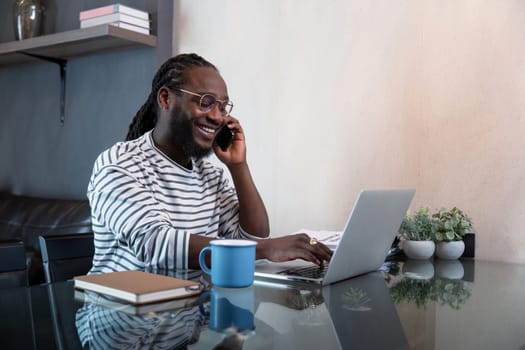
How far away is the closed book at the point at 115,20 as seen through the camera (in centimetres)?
258

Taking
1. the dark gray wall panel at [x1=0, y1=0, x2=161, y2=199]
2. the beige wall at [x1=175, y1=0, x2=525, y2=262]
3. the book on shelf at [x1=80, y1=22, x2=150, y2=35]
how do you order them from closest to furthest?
the beige wall at [x1=175, y1=0, x2=525, y2=262]
the book on shelf at [x1=80, y1=22, x2=150, y2=35]
the dark gray wall panel at [x1=0, y1=0, x2=161, y2=199]

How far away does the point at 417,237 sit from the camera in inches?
63.7

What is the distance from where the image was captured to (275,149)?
7.48ft

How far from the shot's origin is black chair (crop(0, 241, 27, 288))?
4.09 feet

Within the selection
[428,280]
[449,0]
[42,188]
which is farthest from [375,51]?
[42,188]

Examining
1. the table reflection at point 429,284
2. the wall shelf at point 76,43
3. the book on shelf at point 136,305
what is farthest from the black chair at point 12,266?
the wall shelf at point 76,43

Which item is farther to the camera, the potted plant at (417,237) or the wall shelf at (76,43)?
the wall shelf at (76,43)

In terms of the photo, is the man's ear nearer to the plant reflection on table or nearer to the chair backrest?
the chair backrest

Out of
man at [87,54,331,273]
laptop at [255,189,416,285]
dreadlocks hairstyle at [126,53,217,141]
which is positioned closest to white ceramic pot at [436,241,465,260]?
laptop at [255,189,416,285]

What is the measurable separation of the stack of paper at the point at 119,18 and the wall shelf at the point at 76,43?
0.12ft

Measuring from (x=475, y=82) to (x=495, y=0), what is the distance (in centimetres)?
26

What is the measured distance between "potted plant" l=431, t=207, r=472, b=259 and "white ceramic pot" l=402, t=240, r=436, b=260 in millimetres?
41

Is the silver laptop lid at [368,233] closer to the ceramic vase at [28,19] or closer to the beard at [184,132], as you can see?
the beard at [184,132]

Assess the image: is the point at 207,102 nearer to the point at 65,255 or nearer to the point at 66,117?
the point at 65,255
